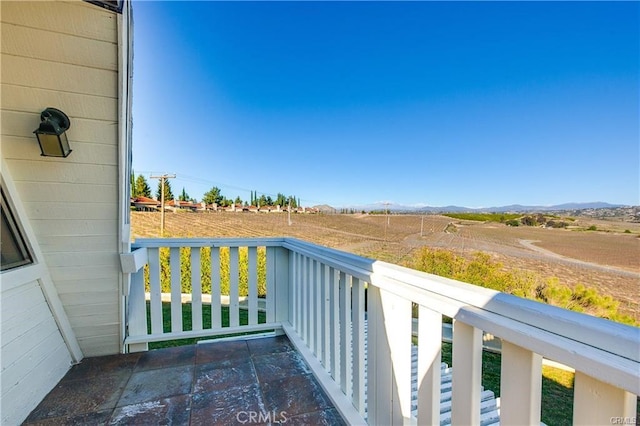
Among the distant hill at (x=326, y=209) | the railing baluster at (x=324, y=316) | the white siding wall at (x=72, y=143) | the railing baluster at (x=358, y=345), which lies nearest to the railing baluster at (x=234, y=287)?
the white siding wall at (x=72, y=143)

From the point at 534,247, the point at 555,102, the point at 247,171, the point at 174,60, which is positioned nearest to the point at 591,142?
the point at 555,102

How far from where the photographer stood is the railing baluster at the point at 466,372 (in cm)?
83

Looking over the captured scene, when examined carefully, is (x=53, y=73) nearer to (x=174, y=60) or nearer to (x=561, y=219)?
(x=561, y=219)

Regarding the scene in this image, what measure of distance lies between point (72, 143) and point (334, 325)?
179 centimetres

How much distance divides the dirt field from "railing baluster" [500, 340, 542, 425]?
1.11 meters

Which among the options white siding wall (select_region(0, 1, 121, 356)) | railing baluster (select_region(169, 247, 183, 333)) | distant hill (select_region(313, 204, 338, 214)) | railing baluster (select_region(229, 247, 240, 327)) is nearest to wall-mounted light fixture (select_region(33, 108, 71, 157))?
white siding wall (select_region(0, 1, 121, 356))

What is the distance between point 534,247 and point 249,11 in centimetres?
563

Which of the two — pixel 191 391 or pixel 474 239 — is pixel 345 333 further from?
pixel 474 239

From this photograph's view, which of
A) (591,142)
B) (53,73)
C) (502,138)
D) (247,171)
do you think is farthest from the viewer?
(247,171)

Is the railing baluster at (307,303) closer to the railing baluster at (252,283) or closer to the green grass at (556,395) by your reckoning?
the railing baluster at (252,283)

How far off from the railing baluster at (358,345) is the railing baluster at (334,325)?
209 mm

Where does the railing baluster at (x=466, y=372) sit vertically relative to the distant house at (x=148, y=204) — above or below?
below

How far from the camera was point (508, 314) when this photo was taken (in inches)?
27.4

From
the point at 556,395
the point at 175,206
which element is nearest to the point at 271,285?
the point at 556,395
